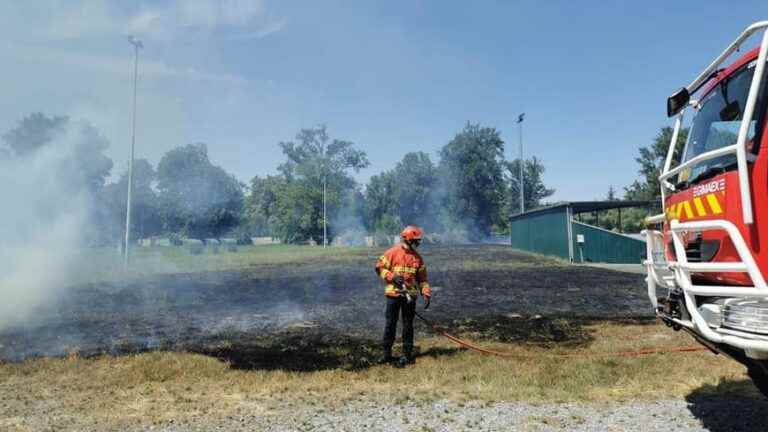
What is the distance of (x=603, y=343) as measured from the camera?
737 centimetres

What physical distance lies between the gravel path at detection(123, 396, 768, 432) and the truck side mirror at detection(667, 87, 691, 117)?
9.19ft

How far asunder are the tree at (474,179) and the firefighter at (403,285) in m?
57.7

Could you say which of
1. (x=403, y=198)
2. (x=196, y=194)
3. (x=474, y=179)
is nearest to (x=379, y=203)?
(x=403, y=198)

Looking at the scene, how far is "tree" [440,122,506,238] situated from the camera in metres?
64.1

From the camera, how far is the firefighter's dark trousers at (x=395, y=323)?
6.41 m

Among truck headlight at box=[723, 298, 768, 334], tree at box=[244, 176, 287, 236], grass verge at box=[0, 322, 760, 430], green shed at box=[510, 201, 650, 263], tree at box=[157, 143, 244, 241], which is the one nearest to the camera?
truck headlight at box=[723, 298, 768, 334]

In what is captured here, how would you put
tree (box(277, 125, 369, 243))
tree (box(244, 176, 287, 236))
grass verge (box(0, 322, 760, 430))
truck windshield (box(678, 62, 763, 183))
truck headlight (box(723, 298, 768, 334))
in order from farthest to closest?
tree (box(244, 176, 287, 236))
tree (box(277, 125, 369, 243))
grass verge (box(0, 322, 760, 430))
truck windshield (box(678, 62, 763, 183))
truck headlight (box(723, 298, 768, 334))

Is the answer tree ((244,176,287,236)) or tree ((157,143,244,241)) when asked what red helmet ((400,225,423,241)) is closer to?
tree ((157,143,244,241))

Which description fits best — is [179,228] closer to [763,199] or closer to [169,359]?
[169,359]

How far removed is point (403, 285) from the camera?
6398 millimetres

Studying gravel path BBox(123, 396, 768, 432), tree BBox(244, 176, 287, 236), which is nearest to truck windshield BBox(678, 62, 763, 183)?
gravel path BBox(123, 396, 768, 432)

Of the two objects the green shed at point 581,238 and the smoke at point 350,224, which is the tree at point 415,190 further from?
the green shed at point 581,238

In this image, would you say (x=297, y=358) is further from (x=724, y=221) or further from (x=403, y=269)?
(x=724, y=221)

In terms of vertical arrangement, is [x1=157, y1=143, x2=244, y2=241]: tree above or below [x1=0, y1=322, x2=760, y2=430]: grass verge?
above
